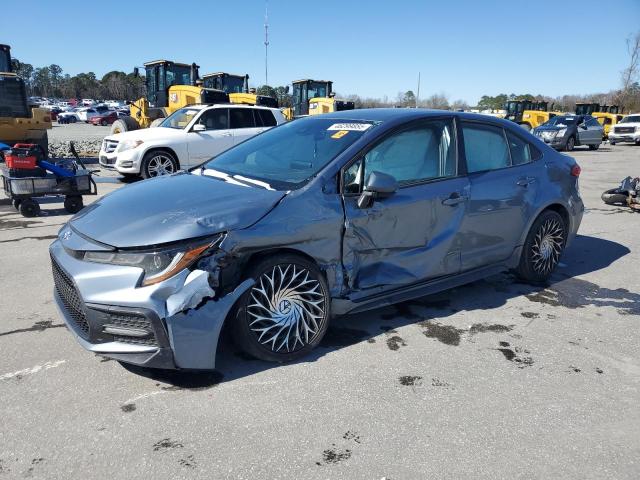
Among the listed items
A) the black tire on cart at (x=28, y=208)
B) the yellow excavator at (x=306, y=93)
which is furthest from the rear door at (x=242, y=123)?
the yellow excavator at (x=306, y=93)

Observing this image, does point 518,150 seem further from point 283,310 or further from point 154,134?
point 154,134

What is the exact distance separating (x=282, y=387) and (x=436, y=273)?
1.65m

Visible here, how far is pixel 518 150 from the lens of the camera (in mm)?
4773

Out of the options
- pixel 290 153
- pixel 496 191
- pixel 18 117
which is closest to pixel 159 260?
pixel 290 153

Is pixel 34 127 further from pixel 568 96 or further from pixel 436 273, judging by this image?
pixel 568 96

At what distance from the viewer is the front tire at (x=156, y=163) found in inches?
422

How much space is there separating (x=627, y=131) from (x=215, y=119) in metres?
27.3

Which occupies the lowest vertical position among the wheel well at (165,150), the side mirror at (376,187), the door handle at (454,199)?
the wheel well at (165,150)

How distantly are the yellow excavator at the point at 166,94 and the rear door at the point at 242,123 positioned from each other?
376 cm

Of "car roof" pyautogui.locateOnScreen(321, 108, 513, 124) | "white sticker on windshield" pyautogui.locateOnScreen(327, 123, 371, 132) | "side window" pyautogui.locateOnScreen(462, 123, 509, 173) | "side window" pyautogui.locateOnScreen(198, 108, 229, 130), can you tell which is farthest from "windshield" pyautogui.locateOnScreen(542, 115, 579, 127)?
"white sticker on windshield" pyautogui.locateOnScreen(327, 123, 371, 132)

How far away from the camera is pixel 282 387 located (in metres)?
3.04

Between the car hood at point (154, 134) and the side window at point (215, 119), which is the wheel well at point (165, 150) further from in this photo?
the side window at point (215, 119)

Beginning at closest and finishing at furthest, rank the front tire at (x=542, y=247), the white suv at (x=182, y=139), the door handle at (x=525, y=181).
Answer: the door handle at (x=525, y=181) < the front tire at (x=542, y=247) < the white suv at (x=182, y=139)

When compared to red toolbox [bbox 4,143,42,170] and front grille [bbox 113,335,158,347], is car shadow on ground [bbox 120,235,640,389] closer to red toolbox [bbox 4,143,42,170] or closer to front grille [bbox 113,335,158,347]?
front grille [bbox 113,335,158,347]
